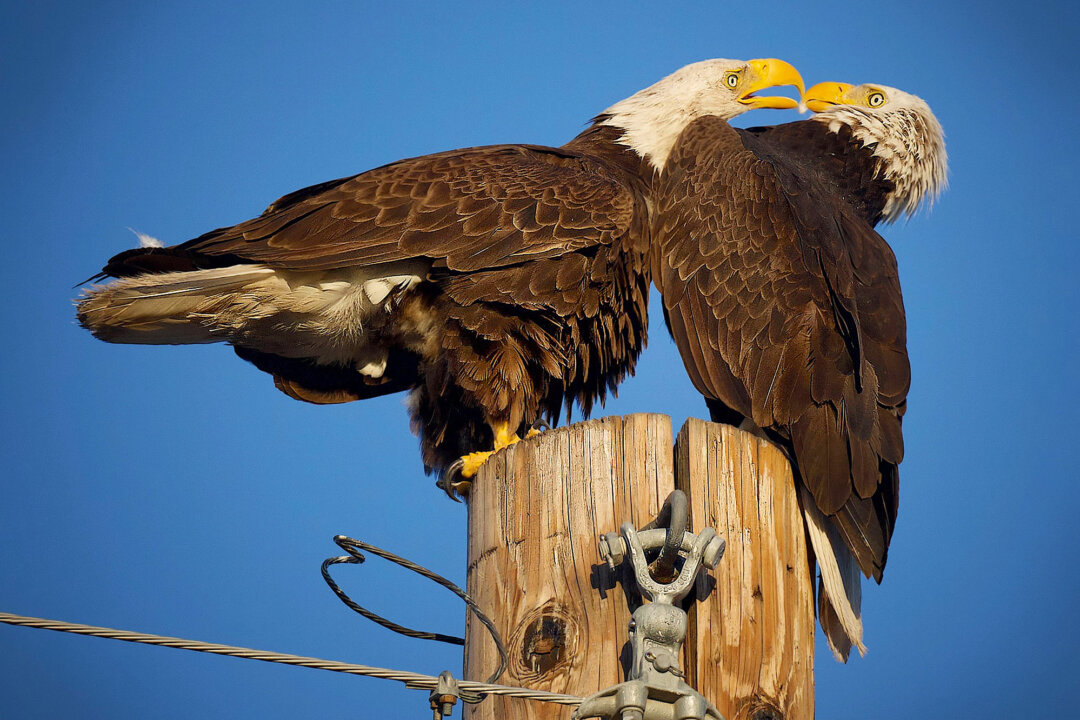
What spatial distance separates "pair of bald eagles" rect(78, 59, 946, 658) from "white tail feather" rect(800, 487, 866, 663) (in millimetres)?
266

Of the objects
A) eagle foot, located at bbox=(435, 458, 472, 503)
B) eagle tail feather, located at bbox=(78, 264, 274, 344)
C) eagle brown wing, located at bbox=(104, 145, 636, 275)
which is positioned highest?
eagle brown wing, located at bbox=(104, 145, 636, 275)

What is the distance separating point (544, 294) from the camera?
167 inches

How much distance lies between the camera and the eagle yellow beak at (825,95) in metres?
5.78

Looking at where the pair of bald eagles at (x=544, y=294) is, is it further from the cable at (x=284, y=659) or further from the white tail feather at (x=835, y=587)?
the cable at (x=284, y=659)

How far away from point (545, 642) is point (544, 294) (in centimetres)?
186

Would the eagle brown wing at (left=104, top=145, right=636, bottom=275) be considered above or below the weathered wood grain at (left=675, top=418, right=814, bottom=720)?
above

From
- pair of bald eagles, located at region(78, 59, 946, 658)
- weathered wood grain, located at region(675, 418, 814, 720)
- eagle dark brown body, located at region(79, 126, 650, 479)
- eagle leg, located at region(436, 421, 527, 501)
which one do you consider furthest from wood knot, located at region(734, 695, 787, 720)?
eagle dark brown body, located at region(79, 126, 650, 479)

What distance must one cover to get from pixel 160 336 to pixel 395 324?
0.86m

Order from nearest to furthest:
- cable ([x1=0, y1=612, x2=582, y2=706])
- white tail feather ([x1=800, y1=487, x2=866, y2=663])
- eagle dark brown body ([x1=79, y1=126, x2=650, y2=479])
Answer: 1. cable ([x1=0, y1=612, x2=582, y2=706])
2. white tail feather ([x1=800, y1=487, x2=866, y2=663])
3. eagle dark brown body ([x1=79, y1=126, x2=650, y2=479])

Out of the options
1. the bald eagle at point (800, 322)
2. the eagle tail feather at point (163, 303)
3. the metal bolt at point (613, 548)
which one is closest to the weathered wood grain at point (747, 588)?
the metal bolt at point (613, 548)

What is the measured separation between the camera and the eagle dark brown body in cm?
420

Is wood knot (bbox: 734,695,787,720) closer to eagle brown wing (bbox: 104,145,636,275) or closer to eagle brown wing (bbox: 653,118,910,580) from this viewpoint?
eagle brown wing (bbox: 653,118,910,580)

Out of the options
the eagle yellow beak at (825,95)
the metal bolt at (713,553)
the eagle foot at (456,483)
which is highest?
the eagle yellow beak at (825,95)

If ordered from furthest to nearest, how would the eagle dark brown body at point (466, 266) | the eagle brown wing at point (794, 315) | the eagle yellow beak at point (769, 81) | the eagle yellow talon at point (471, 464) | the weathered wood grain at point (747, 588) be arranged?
the eagle yellow beak at point (769, 81) < the eagle dark brown body at point (466, 266) < the eagle yellow talon at point (471, 464) < the eagle brown wing at point (794, 315) < the weathered wood grain at point (747, 588)
